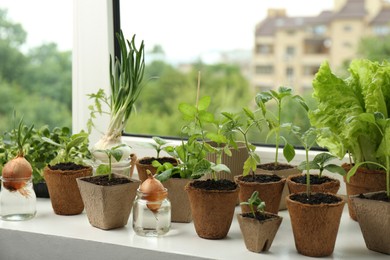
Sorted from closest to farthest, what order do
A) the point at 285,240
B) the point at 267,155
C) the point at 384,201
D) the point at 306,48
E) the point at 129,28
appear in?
the point at 384,201
the point at 285,240
the point at 267,155
the point at 129,28
the point at 306,48

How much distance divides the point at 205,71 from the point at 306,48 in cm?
67

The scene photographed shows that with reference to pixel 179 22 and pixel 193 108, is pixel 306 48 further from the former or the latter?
pixel 193 108

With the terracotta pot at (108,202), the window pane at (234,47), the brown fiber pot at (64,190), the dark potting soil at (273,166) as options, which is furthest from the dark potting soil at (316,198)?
the window pane at (234,47)

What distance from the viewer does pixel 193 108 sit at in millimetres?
1706

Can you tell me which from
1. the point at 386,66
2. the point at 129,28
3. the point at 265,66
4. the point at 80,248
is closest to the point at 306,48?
the point at 265,66

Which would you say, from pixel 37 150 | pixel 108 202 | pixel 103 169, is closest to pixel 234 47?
pixel 37 150

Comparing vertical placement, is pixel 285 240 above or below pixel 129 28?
below

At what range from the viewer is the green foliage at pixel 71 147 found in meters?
1.89

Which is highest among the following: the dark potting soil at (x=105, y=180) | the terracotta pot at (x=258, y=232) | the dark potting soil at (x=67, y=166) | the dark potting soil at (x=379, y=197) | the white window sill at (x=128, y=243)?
the dark potting soil at (x=67, y=166)

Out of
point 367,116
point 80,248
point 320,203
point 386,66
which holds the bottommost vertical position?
point 80,248

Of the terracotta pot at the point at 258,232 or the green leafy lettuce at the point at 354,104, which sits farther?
the green leafy lettuce at the point at 354,104

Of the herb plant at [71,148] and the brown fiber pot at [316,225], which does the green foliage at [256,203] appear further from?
the herb plant at [71,148]

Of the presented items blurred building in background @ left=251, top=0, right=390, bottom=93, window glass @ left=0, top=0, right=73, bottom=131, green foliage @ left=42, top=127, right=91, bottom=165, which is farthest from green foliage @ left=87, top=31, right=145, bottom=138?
blurred building in background @ left=251, top=0, right=390, bottom=93

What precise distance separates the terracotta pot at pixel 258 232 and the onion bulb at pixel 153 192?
0.68ft
